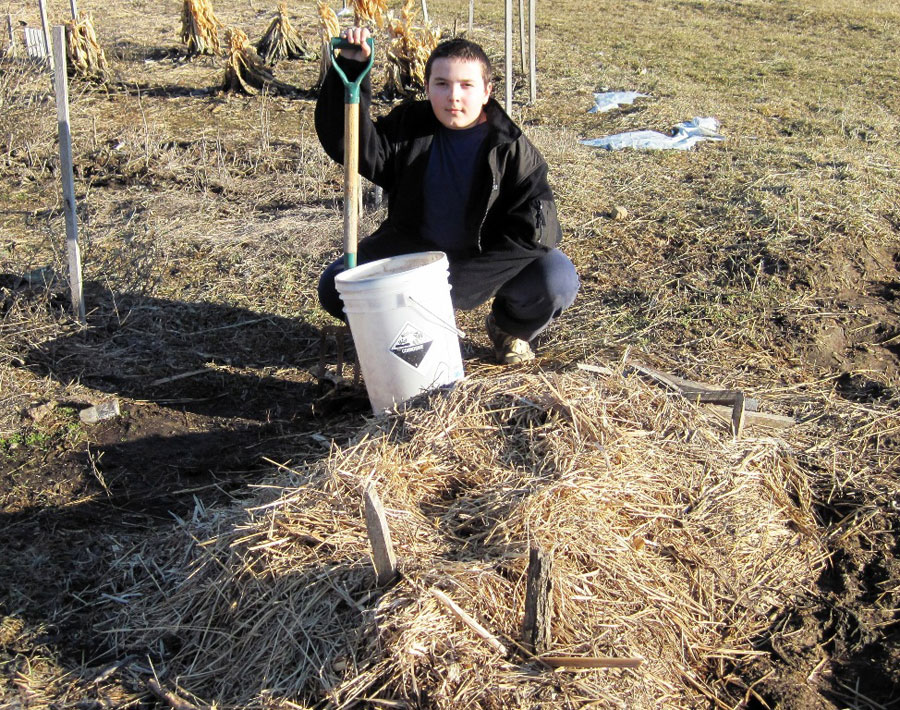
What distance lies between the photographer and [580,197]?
5.37m

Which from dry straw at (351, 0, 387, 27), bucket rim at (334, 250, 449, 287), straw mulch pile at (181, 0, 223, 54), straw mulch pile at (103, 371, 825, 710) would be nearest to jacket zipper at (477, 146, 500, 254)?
bucket rim at (334, 250, 449, 287)

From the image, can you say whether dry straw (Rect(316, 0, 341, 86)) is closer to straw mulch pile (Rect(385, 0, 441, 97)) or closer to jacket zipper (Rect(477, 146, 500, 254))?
straw mulch pile (Rect(385, 0, 441, 97))

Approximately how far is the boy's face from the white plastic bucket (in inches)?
21.7

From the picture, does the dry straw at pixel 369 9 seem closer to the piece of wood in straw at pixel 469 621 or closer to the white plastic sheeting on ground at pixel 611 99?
the white plastic sheeting on ground at pixel 611 99

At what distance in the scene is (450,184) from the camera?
3410 millimetres

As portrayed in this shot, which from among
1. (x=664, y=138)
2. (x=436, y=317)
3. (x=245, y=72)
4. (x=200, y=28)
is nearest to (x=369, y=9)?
(x=245, y=72)

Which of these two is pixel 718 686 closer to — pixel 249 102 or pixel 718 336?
pixel 718 336

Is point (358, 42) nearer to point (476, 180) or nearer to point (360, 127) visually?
point (360, 127)

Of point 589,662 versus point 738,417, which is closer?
point 589,662

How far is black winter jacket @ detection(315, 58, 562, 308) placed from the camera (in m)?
3.28

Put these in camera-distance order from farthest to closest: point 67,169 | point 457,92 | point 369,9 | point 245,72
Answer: point 245,72
point 369,9
point 67,169
point 457,92

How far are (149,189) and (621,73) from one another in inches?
185

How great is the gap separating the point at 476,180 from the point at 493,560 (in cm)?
163

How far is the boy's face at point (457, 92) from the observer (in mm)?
3154
